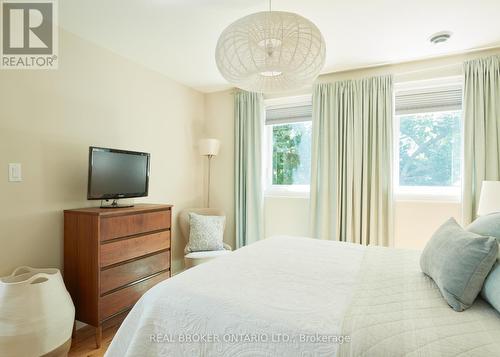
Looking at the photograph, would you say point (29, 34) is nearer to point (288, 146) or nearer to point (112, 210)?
point (112, 210)

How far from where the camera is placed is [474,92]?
8.50 ft

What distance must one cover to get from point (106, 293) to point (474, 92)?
3.66 m

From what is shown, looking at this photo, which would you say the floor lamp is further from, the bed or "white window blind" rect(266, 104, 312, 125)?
the bed

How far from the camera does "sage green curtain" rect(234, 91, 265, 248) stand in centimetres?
357

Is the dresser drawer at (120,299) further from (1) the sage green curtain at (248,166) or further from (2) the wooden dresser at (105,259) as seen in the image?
(1) the sage green curtain at (248,166)

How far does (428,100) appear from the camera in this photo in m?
2.89

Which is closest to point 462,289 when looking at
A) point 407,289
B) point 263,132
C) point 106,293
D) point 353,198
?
point 407,289

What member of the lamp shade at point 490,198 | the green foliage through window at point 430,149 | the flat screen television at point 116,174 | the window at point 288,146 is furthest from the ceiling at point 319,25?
the lamp shade at point 490,198

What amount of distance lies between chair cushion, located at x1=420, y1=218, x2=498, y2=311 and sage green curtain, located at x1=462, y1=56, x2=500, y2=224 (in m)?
1.70

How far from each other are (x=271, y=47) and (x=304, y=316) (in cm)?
131

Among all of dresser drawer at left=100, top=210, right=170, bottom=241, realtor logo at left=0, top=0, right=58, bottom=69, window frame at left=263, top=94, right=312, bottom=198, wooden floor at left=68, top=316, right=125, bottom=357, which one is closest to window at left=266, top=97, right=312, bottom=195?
window frame at left=263, top=94, right=312, bottom=198

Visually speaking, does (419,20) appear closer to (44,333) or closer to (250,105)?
(250,105)

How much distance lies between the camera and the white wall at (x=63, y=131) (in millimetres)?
1980

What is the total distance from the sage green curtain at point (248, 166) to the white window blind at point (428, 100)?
5.29ft
